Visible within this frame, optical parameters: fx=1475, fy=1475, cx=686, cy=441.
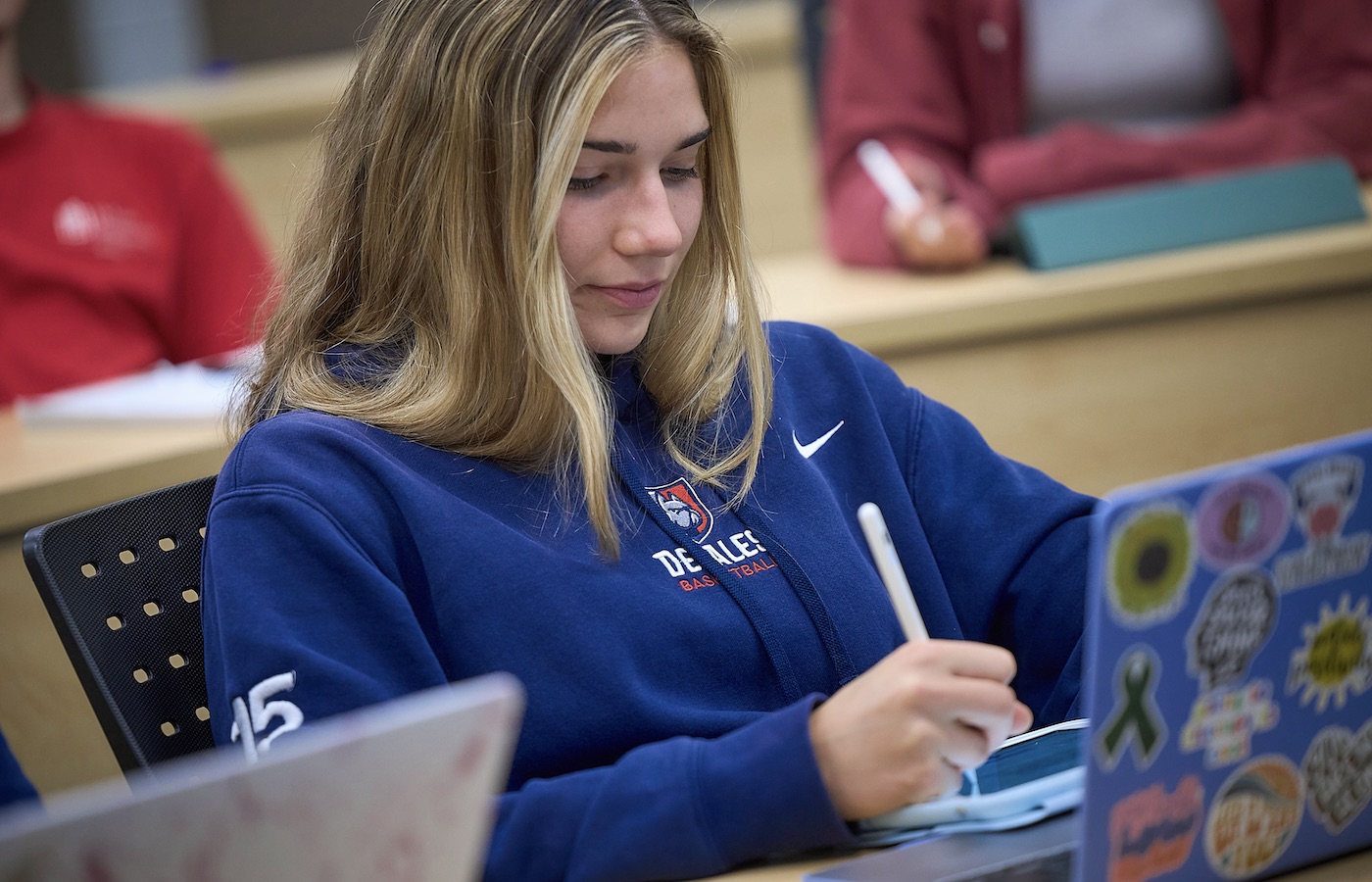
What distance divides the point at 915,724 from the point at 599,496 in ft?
0.98

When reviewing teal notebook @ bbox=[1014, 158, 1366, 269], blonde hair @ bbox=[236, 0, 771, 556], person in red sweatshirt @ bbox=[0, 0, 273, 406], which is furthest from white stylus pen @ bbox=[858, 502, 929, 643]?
person in red sweatshirt @ bbox=[0, 0, 273, 406]

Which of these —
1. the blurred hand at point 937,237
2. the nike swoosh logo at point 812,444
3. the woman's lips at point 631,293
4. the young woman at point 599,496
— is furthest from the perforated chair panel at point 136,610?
the blurred hand at point 937,237

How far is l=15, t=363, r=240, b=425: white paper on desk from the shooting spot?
1.64m

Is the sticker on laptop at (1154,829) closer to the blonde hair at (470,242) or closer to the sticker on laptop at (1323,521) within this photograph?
the sticker on laptop at (1323,521)

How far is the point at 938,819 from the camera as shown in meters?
0.78

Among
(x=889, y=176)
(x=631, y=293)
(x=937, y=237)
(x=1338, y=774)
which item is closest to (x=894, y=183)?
(x=889, y=176)

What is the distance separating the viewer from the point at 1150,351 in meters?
1.80

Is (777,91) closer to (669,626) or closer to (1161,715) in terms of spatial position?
(669,626)

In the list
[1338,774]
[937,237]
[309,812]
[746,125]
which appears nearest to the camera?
[309,812]

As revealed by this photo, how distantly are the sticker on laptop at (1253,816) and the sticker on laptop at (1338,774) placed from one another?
0.04ft

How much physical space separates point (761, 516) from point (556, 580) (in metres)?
0.18

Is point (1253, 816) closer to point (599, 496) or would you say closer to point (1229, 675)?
point (1229, 675)

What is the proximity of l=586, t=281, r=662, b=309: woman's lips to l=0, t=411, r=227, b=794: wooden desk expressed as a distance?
61 cm

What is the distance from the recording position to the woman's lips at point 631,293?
1029mm
